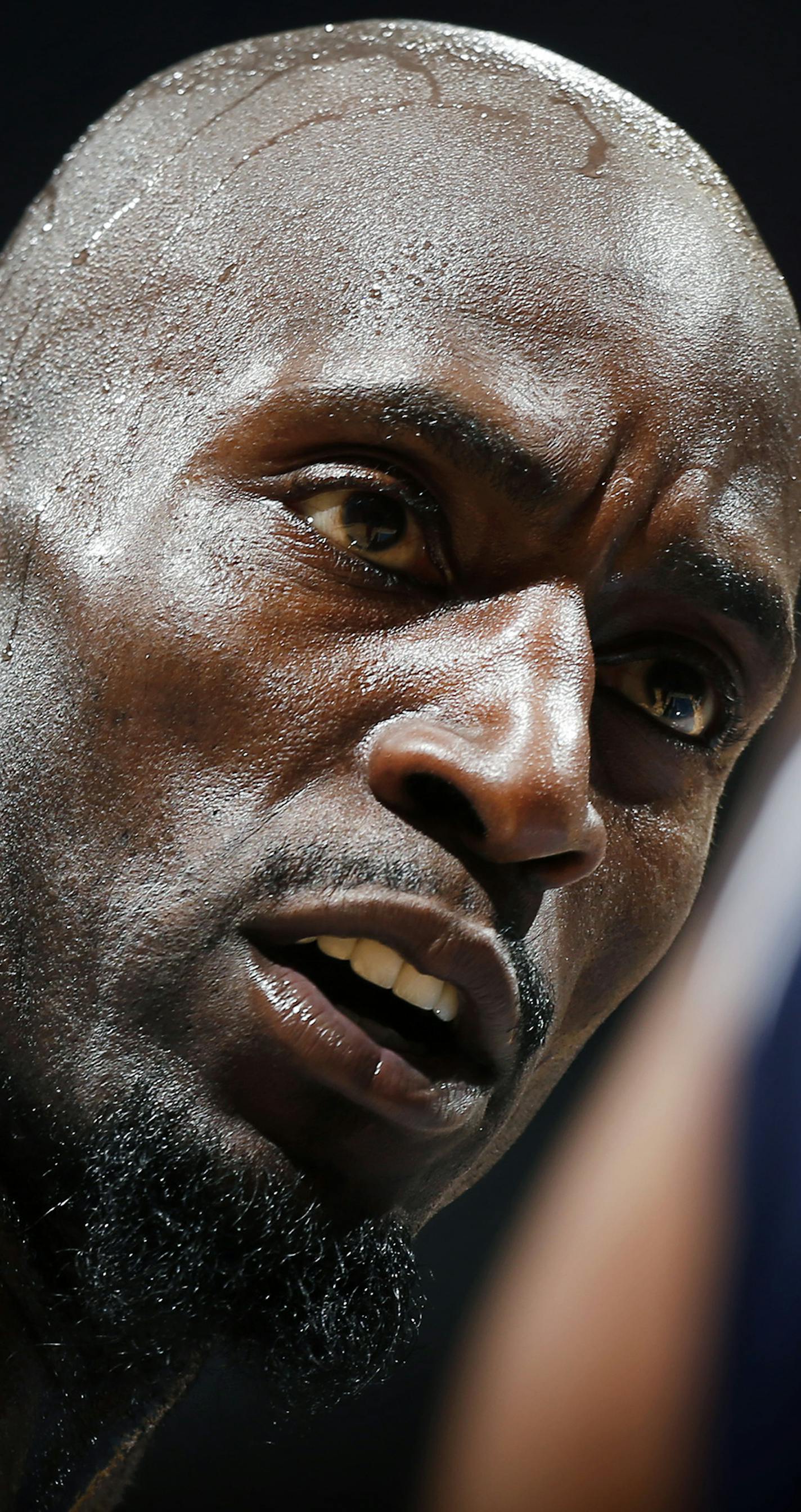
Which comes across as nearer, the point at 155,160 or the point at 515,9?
the point at 155,160

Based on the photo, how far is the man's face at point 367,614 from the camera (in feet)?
3.14

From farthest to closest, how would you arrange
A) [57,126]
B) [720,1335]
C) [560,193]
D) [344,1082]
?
[57,126]
[720,1335]
[560,193]
[344,1082]

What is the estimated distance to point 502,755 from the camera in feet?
3.13

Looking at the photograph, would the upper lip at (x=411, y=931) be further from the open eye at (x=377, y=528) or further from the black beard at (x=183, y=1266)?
the open eye at (x=377, y=528)

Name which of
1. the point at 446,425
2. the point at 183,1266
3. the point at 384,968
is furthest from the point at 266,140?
the point at 183,1266

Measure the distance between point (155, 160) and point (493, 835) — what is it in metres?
0.70

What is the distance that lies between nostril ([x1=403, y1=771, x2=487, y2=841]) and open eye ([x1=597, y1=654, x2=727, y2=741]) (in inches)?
10.0

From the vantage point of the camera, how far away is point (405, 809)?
963 millimetres

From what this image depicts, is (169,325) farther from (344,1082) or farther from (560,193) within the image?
(344,1082)

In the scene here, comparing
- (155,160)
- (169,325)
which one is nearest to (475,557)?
(169,325)

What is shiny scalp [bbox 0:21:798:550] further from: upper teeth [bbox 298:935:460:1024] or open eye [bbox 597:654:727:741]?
upper teeth [bbox 298:935:460:1024]

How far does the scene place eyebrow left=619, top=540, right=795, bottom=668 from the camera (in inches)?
43.5

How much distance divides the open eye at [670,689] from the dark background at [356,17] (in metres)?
0.81

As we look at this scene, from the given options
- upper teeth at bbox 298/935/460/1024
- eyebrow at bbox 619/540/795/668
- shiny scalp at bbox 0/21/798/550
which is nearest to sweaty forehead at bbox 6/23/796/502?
shiny scalp at bbox 0/21/798/550
